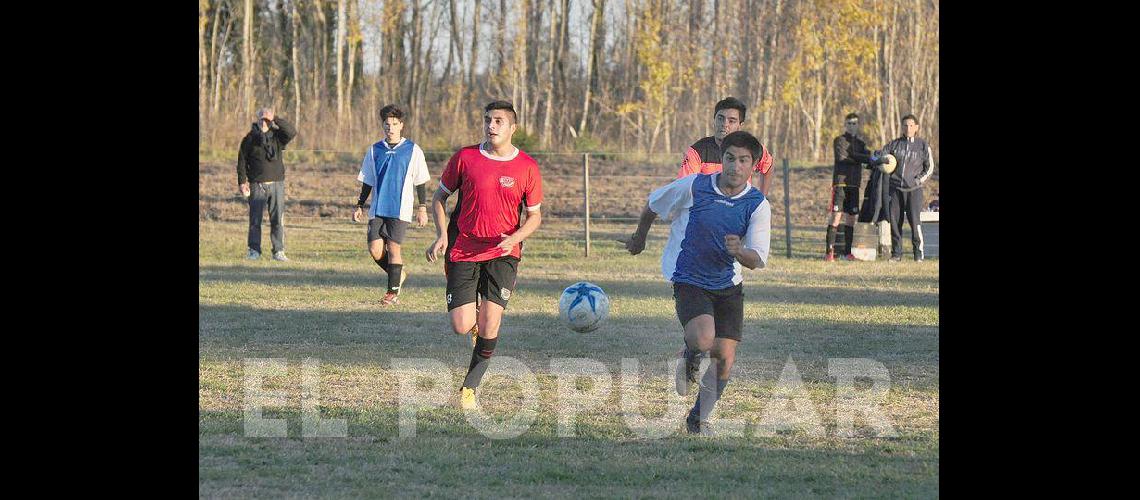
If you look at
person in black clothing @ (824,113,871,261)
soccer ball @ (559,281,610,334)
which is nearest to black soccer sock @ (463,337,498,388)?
soccer ball @ (559,281,610,334)

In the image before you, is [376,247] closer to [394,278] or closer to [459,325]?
[394,278]

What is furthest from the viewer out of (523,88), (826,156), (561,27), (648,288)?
(561,27)

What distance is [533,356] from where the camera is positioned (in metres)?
9.07

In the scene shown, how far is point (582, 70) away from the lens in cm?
3834

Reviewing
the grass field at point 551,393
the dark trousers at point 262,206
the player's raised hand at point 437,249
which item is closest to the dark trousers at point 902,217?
the grass field at point 551,393

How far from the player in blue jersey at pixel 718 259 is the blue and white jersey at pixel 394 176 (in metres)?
5.53

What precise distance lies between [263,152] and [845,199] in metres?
7.65

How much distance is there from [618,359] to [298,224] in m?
14.3

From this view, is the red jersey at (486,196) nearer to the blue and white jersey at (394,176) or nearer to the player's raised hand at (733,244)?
the player's raised hand at (733,244)

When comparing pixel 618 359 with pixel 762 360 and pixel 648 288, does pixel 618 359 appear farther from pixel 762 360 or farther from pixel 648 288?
pixel 648 288

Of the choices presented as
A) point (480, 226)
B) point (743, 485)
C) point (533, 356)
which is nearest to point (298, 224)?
point (533, 356)

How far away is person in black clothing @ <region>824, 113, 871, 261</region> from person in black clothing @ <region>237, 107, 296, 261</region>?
23.4 feet

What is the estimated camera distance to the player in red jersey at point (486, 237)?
7488mm

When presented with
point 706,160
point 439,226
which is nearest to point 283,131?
point 706,160
